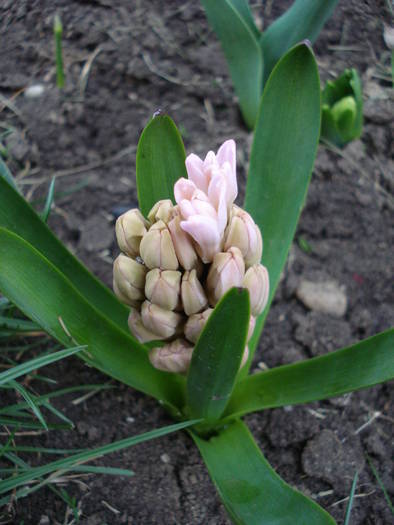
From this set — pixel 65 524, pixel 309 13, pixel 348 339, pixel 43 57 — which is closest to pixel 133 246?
pixel 65 524

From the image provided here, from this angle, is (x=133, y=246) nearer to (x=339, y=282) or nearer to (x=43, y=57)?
(x=339, y=282)

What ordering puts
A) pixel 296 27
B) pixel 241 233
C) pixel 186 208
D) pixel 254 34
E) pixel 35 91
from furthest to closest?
pixel 35 91 < pixel 254 34 < pixel 296 27 < pixel 241 233 < pixel 186 208

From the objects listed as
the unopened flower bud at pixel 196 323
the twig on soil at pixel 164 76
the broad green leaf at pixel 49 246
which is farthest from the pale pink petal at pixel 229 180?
the twig on soil at pixel 164 76

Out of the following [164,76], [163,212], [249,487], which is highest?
[163,212]

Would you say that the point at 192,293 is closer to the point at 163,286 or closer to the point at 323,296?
the point at 163,286

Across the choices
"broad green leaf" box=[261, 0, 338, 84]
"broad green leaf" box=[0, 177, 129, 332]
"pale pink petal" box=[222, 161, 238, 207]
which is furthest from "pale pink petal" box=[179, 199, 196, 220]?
"broad green leaf" box=[261, 0, 338, 84]

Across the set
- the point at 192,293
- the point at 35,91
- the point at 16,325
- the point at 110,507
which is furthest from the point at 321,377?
the point at 35,91
